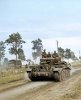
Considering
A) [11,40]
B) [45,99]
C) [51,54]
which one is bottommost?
[45,99]

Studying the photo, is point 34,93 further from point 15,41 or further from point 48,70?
point 15,41

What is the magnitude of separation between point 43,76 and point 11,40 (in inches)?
1292

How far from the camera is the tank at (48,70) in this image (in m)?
29.1

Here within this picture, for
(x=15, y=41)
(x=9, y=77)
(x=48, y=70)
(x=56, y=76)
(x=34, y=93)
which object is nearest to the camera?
(x=34, y=93)

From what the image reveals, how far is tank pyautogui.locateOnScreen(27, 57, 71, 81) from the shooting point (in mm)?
29078

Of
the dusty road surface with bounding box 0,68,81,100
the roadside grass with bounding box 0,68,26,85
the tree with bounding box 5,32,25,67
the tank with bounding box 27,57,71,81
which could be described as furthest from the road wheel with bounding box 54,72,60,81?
the tree with bounding box 5,32,25,67

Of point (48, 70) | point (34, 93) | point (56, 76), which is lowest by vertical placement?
point (34, 93)

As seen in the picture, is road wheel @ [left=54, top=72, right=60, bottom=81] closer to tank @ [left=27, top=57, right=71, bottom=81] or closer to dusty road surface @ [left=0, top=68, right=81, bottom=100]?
tank @ [left=27, top=57, right=71, bottom=81]

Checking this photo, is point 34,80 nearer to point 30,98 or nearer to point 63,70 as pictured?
point 63,70

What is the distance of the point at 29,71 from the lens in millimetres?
29812

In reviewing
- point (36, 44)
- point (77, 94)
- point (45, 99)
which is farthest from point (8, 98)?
point (36, 44)

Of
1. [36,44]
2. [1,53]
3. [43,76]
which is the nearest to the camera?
[43,76]

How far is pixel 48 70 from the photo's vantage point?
29484 millimetres

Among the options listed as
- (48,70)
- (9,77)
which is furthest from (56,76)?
(9,77)
